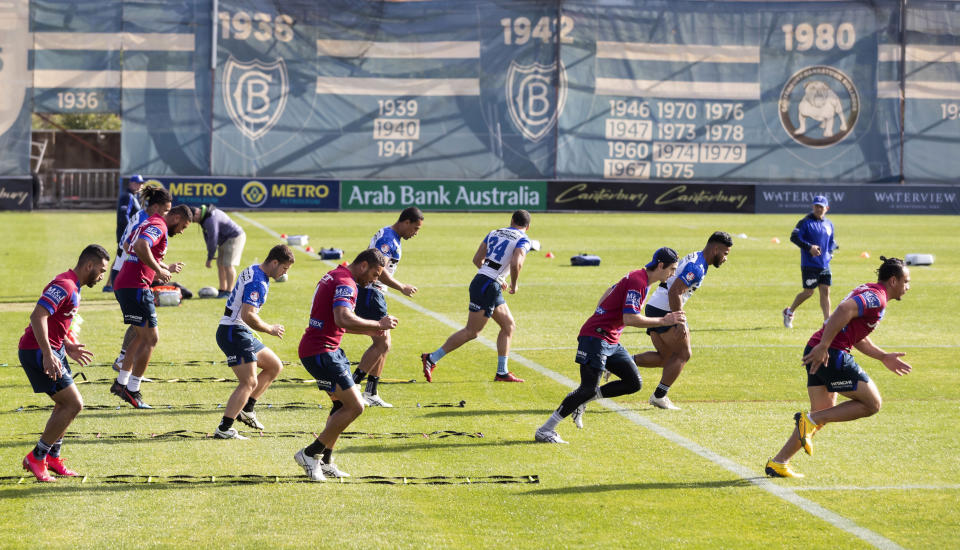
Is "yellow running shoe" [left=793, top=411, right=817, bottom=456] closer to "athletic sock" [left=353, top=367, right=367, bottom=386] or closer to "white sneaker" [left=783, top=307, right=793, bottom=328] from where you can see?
"athletic sock" [left=353, top=367, right=367, bottom=386]

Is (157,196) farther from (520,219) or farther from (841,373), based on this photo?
(841,373)

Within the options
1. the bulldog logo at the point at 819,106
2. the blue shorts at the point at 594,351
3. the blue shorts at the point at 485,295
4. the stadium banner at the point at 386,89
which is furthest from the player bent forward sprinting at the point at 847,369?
the bulldog logo at the point at 819,106

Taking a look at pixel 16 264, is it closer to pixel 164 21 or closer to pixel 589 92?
pixel 164 21

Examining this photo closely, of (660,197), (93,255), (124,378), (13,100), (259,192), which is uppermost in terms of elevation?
(13,100)

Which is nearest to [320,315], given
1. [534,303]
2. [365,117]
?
[534,303]

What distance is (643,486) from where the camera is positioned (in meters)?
10.2

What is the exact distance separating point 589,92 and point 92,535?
46415mm

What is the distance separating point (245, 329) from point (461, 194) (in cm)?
3840

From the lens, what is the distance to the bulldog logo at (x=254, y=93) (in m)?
50.8

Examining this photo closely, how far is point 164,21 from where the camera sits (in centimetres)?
5041

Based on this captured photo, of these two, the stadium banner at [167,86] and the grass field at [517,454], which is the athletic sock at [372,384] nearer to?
the grass field at [517,454]

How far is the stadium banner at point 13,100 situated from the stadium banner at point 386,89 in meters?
7.63

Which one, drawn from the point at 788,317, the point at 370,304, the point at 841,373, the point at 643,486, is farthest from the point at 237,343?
the point at 788,317

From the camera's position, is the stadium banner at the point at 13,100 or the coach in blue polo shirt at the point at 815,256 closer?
the coach in blue polo shirt at the point at 815,256
